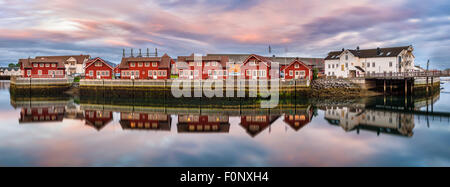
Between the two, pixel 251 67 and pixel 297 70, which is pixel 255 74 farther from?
pixel 297 70

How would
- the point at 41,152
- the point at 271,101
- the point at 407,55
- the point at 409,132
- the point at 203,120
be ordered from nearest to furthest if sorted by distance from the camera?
the point at 41,152, the point at 409,132, the point at 203,120, the point at 271,101, the point at 407,55

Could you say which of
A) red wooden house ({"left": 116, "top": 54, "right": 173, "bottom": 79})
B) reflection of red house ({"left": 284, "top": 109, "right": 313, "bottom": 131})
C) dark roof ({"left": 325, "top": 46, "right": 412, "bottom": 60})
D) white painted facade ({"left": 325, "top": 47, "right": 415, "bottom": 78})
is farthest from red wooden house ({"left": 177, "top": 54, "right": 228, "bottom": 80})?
dark roof ({"left": 325, "top": 46, "right": 412, "bottom": 60})

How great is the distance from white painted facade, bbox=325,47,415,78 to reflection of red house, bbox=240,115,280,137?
37.5 meters

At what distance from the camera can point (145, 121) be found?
27188 millimetres

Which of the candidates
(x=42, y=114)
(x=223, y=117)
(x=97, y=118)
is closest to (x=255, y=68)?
(x=223, y=117)

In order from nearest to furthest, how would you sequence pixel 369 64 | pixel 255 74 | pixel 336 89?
pixel 336 89 < pixel 255 74 < pixel 369 64

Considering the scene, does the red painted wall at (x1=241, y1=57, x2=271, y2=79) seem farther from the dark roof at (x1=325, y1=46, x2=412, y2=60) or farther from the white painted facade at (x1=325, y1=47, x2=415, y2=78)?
the dark roof at (x1=325, y1=46, x2=412, y2=60)

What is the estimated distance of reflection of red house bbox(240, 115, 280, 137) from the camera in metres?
22.5

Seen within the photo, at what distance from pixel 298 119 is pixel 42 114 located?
93.6 feet

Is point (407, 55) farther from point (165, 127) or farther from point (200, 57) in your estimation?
point (165, 127)
